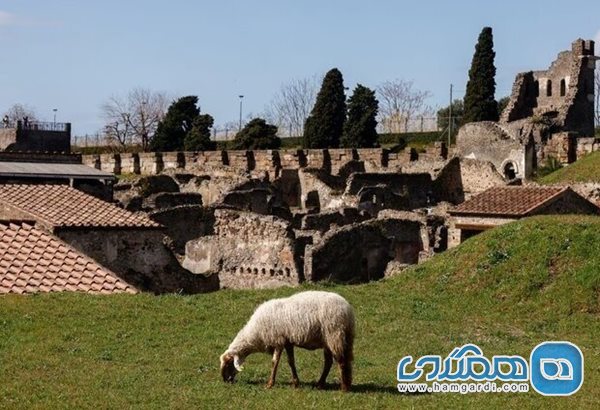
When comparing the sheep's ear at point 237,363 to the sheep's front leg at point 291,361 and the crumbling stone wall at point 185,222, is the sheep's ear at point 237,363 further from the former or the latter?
the crumbling stone wall at point 185,222

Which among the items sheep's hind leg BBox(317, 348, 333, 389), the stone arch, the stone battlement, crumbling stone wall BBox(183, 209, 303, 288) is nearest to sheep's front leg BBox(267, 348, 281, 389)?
sheep's hind leg BBox(317, 348, 333, 389)

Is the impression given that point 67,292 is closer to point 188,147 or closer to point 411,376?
point 411,376

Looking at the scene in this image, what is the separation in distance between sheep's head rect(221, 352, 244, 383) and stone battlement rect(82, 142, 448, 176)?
4025 centimetres

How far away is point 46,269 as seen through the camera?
19.9 m

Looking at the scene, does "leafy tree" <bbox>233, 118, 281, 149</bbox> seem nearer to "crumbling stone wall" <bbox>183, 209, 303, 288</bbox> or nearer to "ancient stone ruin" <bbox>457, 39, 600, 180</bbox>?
"ancient stone ruin" <bbox>457, 39, 600, 180</bbox>

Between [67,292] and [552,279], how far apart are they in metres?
9.17

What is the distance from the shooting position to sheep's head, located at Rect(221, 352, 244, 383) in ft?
44.1

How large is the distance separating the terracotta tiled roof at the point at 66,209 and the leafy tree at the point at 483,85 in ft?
122

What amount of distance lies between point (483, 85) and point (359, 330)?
145ft

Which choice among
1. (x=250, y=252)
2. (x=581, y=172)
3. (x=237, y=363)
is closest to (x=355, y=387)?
(x=237, y=363)

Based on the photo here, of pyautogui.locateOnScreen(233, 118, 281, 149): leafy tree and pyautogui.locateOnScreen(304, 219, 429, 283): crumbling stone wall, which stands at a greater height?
pyautogui.locateOnScreen(233, 118, 281, 149): leafy tree

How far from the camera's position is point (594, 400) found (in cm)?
1334

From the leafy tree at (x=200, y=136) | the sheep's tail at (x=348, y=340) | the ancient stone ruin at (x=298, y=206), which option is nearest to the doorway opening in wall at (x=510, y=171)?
the ancient stone ruin at (x=298, y=206)

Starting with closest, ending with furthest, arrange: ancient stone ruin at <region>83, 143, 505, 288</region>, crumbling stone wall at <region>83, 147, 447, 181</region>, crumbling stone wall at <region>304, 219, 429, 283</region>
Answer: crumbling stone wall at <region>304, 219, 429, 283</region> → ancient stone ruin at <region>83, 143, 505, 288</region> → crumbling stone wall at <region>83, 147, 447, 181</region>
